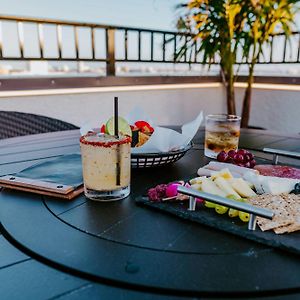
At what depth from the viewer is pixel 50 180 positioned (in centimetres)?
98

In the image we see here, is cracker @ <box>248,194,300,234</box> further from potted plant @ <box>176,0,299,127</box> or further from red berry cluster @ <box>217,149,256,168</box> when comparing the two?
potted plant @ <box>176,0,299,127</box>

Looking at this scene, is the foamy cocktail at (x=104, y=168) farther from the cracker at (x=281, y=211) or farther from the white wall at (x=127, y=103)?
the white wall at (x=127, y=103)

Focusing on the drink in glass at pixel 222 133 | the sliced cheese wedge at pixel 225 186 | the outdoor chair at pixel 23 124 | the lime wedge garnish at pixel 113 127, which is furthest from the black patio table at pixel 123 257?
the outdoor chair at pixel 23 124

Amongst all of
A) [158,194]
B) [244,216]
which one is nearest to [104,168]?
→ [158,194]

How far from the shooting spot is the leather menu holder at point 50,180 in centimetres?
90

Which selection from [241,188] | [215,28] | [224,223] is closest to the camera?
[224,223]

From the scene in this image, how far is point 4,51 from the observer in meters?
3.20

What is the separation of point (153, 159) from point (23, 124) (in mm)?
1373

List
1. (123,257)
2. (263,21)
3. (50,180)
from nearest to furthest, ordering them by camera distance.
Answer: (123,257)
(50,180)
(263,21)

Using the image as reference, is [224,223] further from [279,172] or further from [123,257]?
[279,172]

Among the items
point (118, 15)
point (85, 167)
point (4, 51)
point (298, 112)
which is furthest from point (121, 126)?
point (118, 15)

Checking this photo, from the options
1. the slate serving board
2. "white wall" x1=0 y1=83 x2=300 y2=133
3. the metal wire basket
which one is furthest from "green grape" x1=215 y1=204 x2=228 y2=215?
"white wall" x1=0 y1=83 x2=300 y2=133

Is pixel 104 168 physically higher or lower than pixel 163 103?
higher

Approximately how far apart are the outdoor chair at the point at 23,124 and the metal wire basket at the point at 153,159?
4.31ft
